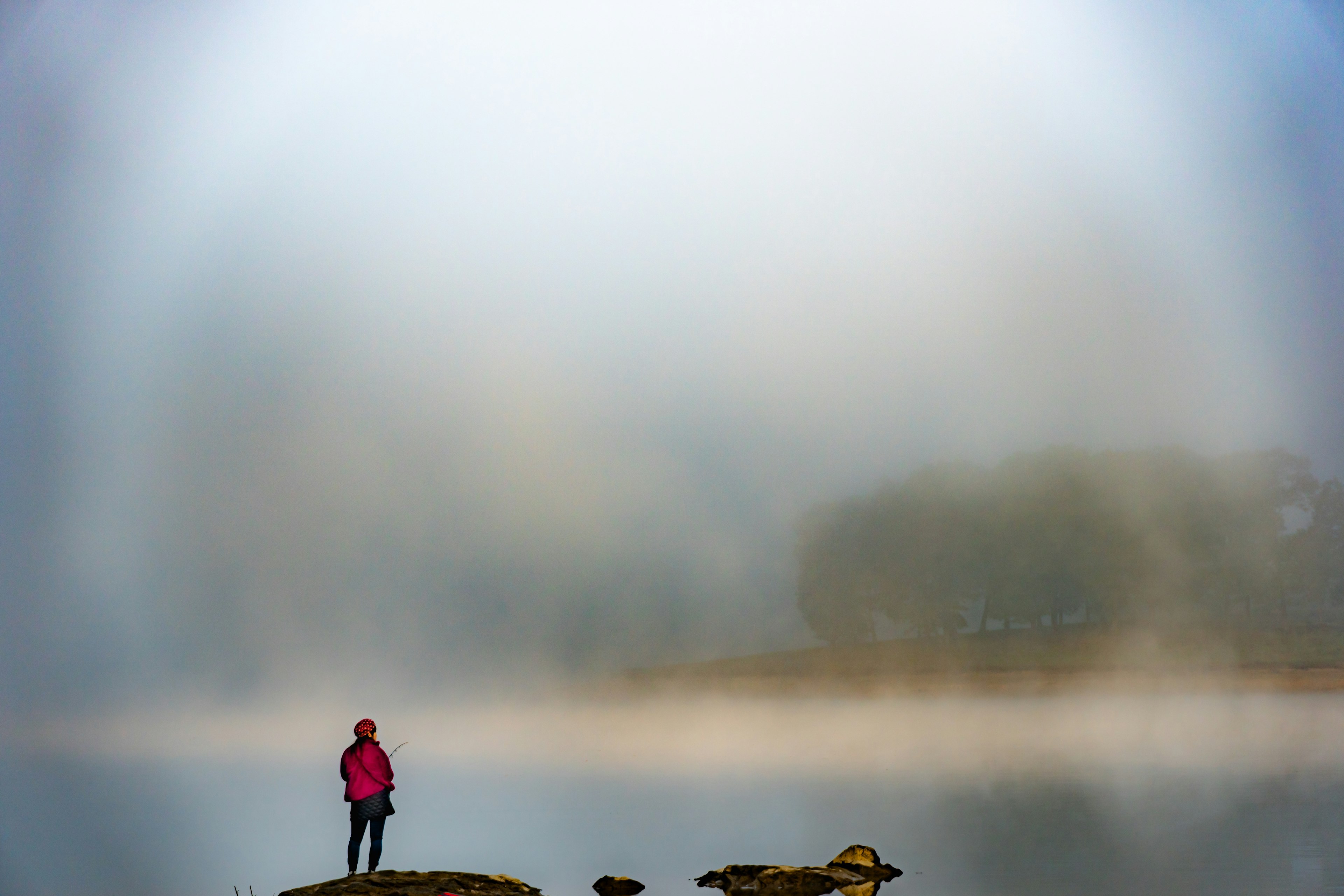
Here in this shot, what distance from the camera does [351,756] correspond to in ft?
54.3

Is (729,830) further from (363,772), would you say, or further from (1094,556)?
(1094,556)

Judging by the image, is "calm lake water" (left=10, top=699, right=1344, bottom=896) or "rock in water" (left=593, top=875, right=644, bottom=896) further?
"calm lake water" (left=10, top=699, right=1344, bottom=896)

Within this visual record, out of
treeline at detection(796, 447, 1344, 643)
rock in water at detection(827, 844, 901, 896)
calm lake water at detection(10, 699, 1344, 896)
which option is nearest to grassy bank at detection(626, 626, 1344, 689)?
treeline at detection(796, 447, 1344, 643)

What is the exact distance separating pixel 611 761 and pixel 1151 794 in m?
30.7

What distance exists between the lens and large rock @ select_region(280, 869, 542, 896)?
14.7 m

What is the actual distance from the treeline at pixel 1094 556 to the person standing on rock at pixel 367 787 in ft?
254

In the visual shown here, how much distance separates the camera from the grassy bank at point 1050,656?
8862cm

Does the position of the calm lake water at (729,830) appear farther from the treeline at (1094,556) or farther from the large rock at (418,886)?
the treeline at (1094,556)

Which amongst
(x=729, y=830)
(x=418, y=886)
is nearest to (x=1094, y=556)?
(x=729, y=830)

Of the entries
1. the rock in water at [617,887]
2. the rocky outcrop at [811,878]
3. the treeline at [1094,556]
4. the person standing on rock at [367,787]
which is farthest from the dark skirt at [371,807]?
the treeline at [1094,556]

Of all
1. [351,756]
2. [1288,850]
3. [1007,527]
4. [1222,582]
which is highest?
[1007,527]

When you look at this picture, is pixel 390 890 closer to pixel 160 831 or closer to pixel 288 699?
pixel 160 831

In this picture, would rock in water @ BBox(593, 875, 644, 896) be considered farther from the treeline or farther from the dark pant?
the treeline

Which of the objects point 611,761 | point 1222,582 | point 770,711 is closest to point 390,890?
point 611,761
